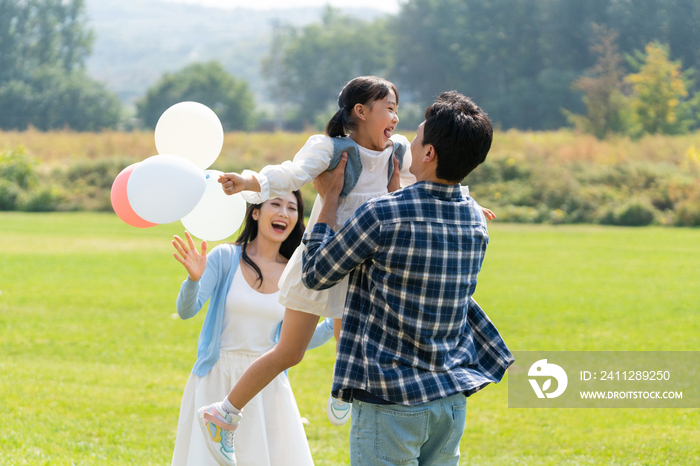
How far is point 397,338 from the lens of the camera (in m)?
2.39

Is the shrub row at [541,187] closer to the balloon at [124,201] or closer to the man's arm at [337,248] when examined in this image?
the balloon at [124,201]

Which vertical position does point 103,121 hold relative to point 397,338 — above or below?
below

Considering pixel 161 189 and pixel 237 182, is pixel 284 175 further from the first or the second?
pixel 161 189

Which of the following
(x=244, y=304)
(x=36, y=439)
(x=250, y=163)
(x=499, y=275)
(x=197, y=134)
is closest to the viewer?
(x=197, y=134)

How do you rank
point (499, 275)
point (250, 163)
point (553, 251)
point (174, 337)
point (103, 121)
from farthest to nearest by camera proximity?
point (103, 121) → point (250, 163) → point (553, 251) → point (499, 275) → point (174, 337)

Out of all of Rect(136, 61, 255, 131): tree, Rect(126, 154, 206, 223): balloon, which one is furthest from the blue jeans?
Rect(136, 61, 255, 131): tree

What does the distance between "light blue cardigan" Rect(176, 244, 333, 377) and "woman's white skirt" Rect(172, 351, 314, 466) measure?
0.07 metres

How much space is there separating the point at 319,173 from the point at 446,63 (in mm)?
63275

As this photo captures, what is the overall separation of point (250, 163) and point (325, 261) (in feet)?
94.9

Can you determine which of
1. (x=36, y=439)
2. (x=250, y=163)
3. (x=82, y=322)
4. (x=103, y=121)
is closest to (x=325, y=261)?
(x=36, y=439)

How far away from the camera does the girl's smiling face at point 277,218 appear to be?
3.84 meters

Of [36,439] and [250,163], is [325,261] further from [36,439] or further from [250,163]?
[250,163]

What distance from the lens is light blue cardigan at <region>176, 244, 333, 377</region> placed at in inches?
137

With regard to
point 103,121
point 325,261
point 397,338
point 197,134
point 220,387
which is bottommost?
point 103,121
